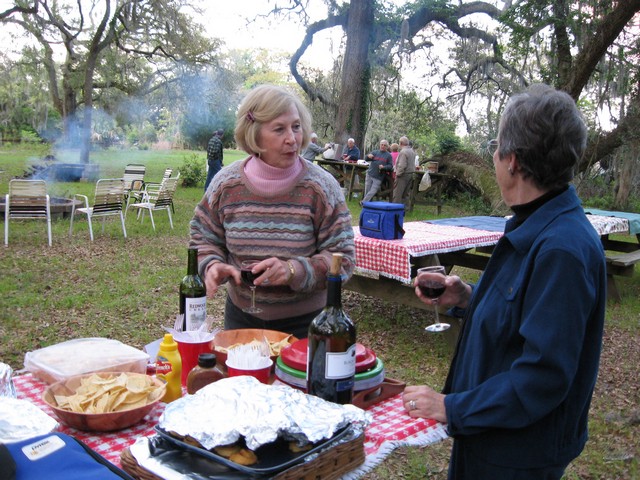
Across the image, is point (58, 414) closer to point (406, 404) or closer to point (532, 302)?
point (406, 404)

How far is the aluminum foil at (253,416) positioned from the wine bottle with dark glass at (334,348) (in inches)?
3.9

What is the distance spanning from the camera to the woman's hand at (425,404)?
1384 millimetres

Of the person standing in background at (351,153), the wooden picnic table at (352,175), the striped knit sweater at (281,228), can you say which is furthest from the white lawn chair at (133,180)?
the striped knit sweater at (281,228)

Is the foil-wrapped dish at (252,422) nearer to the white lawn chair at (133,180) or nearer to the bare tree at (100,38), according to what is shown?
the white lawn chair at (133,180)

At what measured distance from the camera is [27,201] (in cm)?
838

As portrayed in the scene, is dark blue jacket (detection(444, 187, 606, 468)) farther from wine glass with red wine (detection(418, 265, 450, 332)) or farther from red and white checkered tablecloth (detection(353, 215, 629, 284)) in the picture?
red and white checkered tablecloth (detection(353, 215, 629, 284))

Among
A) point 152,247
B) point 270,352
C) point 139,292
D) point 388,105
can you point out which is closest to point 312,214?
point 270,352

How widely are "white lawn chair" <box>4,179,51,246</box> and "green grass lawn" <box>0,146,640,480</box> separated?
1.57 ft

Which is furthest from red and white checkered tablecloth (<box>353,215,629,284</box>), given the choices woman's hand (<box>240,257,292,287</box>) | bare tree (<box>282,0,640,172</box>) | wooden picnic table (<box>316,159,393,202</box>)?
wooden picnic table (<box>316,159,393,202</box>)

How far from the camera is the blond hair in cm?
215

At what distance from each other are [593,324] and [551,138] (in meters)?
0.46

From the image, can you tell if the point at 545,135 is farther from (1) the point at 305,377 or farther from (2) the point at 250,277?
(2) the point at 250,277

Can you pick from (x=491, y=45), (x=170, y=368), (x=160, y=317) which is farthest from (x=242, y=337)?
(x=491, y=45)

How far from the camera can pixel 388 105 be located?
1888 cm
